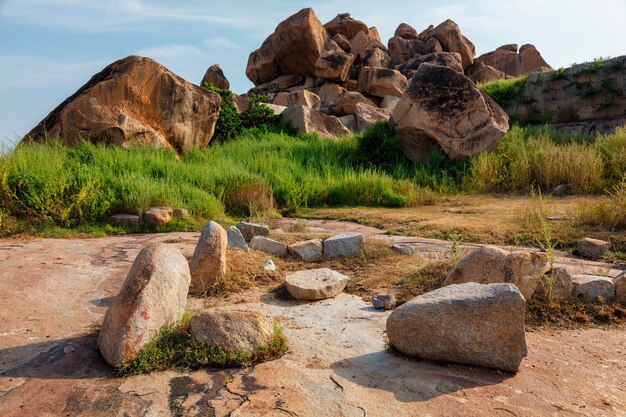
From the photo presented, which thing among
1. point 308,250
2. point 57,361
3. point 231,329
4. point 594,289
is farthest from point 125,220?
point 594,289

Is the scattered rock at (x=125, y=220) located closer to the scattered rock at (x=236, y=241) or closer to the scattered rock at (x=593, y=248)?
the scattered rock at (x=236, y=241)

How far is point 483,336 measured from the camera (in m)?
3.19

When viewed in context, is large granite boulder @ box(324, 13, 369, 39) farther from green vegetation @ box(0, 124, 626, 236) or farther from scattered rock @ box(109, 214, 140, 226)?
scattered rock @ box(109, 214, 140, 226)

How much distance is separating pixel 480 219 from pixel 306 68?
1670cm

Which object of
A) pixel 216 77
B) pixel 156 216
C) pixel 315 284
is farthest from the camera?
pixel 216 77

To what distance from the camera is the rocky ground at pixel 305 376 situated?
2.67 m

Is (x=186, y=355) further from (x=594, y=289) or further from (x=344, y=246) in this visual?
(x=594, y=289)

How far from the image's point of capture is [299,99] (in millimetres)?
18156

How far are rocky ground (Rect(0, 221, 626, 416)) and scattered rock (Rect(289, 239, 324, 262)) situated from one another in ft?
3.82

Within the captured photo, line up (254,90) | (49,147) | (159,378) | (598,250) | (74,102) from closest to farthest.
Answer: (159,378) < (598,250) < (49,147) < (74,102) < (254,90)

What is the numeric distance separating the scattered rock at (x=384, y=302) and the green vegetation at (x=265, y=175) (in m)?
3.54

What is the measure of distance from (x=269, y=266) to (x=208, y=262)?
2.29ft

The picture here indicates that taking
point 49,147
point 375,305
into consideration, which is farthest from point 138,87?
point 375,305

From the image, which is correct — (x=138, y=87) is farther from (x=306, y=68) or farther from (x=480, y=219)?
(x=306, y=68)
